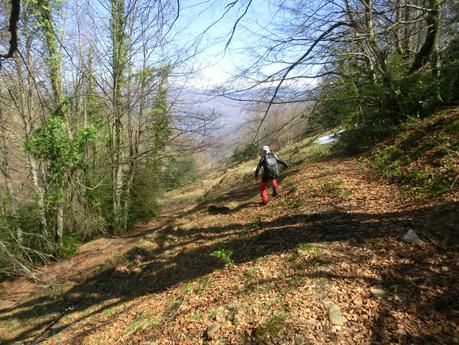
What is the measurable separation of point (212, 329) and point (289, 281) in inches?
46.0

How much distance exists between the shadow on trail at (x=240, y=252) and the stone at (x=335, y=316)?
0.58 meters

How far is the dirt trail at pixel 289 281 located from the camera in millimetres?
3775

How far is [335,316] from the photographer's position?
3846 millimetres

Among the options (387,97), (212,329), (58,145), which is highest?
(58,145)

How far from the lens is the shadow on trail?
172 inches

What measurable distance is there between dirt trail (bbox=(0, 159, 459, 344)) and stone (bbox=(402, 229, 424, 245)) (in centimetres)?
8

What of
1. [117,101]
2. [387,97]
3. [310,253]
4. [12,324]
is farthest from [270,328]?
[117,101]

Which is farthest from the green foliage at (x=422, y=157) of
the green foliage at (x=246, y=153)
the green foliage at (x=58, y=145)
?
the green foliage at (x=58, y=145)

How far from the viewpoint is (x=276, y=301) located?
14.3 ft

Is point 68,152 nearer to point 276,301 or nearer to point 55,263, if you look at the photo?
point 55,263

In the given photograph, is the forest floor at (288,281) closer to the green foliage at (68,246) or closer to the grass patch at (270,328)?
the grass patch at (270,328)

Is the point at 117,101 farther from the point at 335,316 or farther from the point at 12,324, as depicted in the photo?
the point at 335,316

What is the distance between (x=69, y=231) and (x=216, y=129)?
7.31 m

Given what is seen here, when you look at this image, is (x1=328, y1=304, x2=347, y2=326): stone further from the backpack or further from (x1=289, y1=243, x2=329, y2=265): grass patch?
the backpack
